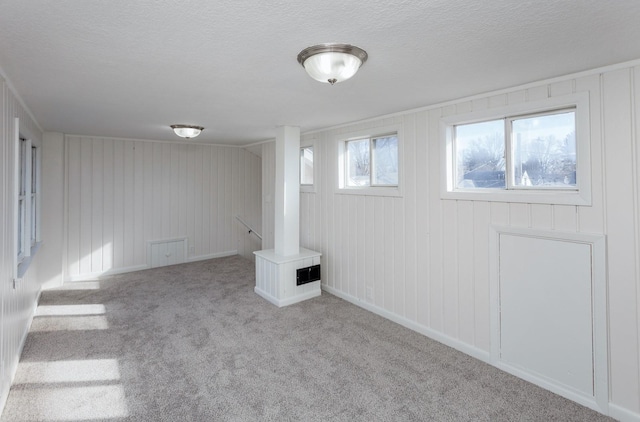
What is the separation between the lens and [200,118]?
3789 millimetres

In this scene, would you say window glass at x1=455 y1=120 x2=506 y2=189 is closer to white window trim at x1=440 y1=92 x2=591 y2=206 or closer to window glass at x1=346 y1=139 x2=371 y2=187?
white window trim at x1=440 y1=92 x2=591 y2=206

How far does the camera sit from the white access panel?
230 centimetres

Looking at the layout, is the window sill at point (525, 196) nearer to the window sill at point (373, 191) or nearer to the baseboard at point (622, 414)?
the window sill at point (373, 191)

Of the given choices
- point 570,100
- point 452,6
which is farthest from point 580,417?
point 452,6

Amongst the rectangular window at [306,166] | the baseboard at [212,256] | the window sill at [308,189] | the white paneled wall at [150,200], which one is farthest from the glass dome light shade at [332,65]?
the baseboard at [212,256]

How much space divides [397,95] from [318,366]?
93.4 inches

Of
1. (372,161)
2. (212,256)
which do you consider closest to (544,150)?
(372,161)

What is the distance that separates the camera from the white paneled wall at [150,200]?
5.23m

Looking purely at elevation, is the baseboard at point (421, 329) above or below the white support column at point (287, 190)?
below

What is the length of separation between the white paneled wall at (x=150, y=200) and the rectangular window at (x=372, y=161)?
3213mm

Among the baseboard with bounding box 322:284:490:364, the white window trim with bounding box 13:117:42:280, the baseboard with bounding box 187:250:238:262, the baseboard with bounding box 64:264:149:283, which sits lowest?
the baseboard with bounding box 322:284:490:364

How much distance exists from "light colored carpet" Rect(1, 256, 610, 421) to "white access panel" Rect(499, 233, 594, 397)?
0.64 ft

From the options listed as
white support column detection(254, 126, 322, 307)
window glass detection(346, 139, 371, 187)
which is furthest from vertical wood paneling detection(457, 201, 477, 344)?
white support column detection(254, 126, 322, 307)

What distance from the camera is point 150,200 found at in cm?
587
